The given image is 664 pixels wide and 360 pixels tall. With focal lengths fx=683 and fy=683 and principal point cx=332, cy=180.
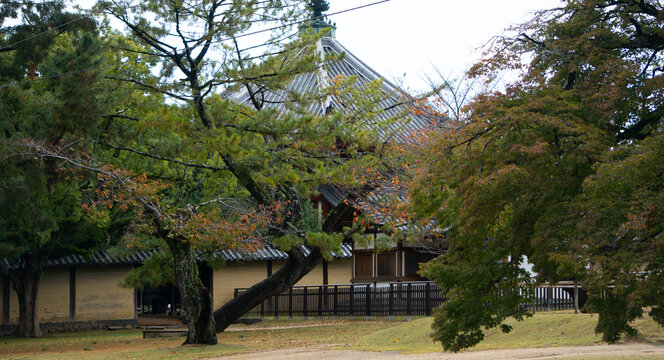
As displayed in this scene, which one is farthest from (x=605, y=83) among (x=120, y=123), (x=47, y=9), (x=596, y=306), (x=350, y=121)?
(x=120, y=123)

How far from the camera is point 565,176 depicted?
828 centimetres

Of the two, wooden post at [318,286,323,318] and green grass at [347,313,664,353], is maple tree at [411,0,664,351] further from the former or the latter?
wooden post at [318,286,323,318]

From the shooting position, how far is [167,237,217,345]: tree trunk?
1603 cm

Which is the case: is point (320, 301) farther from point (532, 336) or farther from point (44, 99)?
point (44, 99)

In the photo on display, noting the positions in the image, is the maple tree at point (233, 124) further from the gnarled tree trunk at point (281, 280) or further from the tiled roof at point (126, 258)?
the tiled roof at point (126, 258)

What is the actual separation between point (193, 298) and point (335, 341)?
3.80 meters

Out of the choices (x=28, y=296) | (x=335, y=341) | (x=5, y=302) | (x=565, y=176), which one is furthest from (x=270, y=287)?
(x=5, y=302)

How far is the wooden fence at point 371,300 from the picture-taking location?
796 inches

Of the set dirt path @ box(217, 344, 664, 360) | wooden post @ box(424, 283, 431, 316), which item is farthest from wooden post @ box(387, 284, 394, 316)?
Result: dirt path @ box(217, 344, 664, 360)

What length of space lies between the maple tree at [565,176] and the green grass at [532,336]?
4.53 m

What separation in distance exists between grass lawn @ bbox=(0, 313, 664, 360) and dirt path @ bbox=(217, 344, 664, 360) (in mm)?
636

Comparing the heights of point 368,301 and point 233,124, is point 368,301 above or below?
below

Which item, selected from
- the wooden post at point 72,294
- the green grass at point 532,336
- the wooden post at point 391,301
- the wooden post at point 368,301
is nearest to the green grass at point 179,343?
the wooden post at point 391,301

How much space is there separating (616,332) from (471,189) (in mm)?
2392
